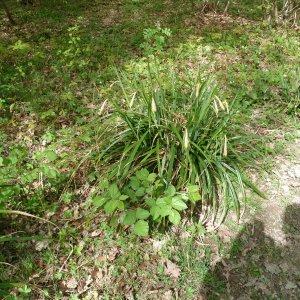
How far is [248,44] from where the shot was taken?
6184 millimetres

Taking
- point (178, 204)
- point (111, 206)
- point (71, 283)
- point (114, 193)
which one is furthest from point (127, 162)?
point (71, 283)

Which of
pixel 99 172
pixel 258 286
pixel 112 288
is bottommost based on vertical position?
pixel 258 286

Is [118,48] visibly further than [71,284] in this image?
Yes

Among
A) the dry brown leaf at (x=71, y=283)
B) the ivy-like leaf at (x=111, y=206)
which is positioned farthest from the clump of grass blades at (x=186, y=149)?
the dry brown leaf at (x=71, y=283)

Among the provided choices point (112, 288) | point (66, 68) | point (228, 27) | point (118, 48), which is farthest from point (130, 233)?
point (228, 27)

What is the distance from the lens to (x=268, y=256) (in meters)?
3.07

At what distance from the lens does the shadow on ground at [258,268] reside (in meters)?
2.84

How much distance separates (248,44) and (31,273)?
5317 mm

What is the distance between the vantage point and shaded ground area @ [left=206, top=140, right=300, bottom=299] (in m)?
2.85

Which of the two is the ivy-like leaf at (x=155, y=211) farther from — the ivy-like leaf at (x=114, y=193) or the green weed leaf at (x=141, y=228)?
the ivy-like leaf at (x=114, y=193)

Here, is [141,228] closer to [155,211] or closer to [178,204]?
[155,211]

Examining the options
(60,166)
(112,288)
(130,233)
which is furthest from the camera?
(60,166)

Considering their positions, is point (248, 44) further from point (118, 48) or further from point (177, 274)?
point (177, 274)

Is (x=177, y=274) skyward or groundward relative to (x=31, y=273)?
groundward
